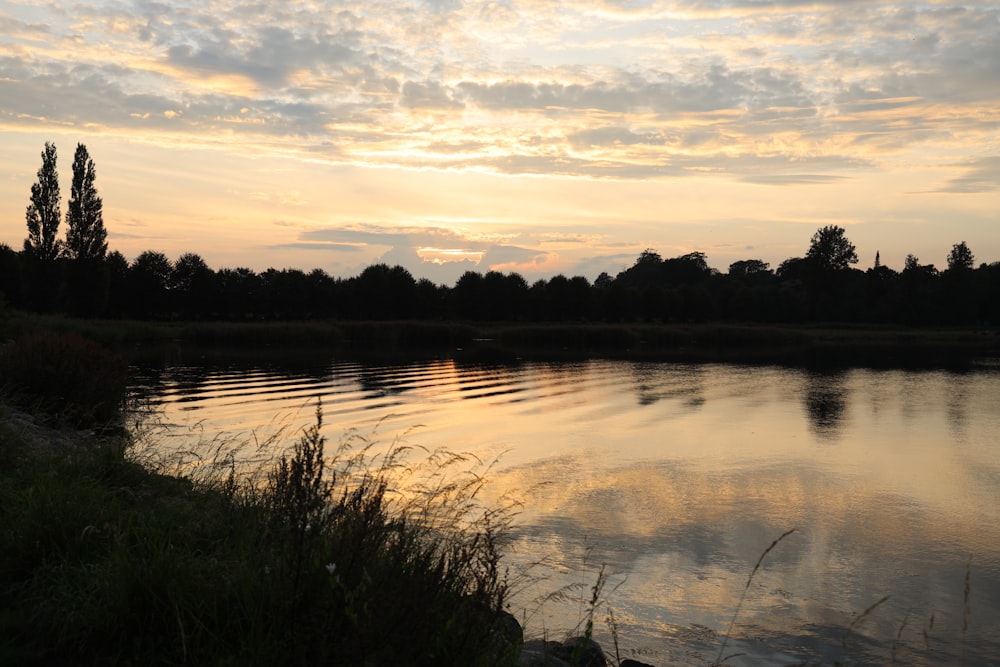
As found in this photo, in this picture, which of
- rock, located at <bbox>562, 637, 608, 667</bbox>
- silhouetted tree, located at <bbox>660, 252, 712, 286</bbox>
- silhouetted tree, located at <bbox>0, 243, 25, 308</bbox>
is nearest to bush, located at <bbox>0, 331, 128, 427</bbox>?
rock, located at <bbox>562, 637, 608, 667</bbox>

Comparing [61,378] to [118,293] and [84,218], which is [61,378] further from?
[118,293]

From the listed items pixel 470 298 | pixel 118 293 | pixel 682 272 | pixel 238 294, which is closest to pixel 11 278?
pixel 118 293

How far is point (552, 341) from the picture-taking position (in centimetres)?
8319

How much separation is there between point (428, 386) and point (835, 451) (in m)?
20.3

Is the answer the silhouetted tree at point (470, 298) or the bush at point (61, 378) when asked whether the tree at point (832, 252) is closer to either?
the silhouetted tree at point (470, 298)

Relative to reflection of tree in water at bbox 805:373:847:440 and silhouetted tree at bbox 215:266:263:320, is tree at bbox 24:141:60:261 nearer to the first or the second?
silhouetted tree at bbox 215:266:263:320

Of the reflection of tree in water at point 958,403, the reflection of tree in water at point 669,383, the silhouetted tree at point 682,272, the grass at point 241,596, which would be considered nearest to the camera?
the grass at point 241,596

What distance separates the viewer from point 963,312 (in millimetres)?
130000

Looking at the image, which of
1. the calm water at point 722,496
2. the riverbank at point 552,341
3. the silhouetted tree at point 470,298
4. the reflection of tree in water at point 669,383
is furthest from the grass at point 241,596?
the silhouetted tree at point 470,298

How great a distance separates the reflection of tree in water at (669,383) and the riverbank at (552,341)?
33.3 feet

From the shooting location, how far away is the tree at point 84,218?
229 ft

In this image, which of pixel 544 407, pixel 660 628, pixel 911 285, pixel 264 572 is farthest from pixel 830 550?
pixel 911 285

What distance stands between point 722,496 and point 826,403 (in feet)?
63.6

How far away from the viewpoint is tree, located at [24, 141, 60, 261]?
68438 mm
